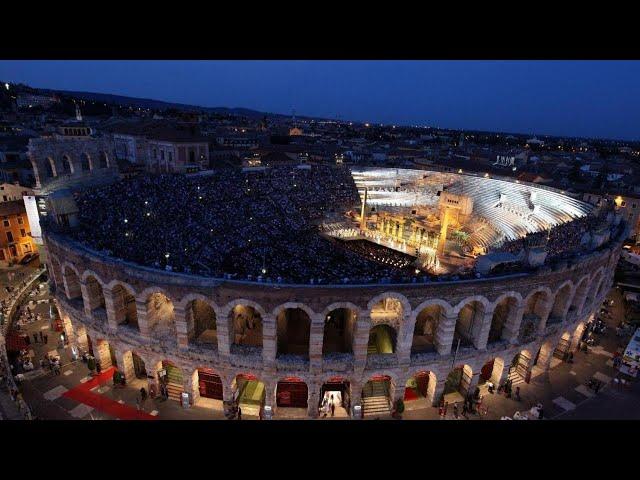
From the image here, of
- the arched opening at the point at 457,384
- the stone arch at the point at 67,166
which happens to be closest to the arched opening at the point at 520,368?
the arched opening at the point at 457,384

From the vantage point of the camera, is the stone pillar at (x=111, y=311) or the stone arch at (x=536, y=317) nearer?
the stone pillar at (x=111, y=311)

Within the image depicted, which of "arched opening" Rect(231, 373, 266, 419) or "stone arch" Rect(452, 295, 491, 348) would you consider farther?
"arched opening" Rect(231, 373, 266, 419)

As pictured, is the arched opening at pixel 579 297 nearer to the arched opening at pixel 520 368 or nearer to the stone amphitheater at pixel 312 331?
the stone amphitheater at pixel 312 331

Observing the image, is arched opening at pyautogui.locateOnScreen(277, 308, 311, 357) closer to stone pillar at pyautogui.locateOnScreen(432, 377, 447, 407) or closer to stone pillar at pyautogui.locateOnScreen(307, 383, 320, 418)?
stone pillar at pyautogui.locateOnScreen(307, 383, 320, 418)

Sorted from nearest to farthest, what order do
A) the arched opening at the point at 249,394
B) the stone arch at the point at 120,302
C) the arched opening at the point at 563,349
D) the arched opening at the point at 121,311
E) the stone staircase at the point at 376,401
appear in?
the stone arch at the point at 120,302, the arched opening at the point at 249,394, the arched opening at the point at 121,311, the stone staircase at the point at 376,401, the arched opening at the point at 563,349

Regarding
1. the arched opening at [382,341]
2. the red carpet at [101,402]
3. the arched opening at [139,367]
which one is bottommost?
the red carpet at [101,402]

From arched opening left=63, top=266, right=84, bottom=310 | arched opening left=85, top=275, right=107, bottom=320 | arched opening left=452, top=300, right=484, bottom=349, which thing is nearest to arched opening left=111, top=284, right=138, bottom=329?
arched opening left=85, top=275, right=107, bottom=320

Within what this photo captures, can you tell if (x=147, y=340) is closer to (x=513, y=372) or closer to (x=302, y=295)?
(x=302, y=295)
